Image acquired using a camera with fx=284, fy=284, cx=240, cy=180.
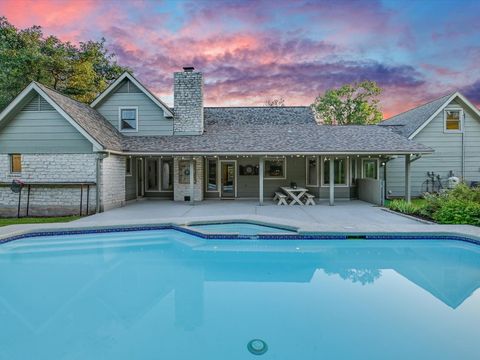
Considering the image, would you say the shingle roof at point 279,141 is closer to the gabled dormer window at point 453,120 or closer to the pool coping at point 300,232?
the gabled dormer window at point 453,120

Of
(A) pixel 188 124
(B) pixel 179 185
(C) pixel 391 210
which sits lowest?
(C) pixel 391 210

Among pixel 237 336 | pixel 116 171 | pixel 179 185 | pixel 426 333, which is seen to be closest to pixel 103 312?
pixel 237 336

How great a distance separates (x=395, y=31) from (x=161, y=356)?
653 inches

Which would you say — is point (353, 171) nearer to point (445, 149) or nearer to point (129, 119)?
point (445, 149)

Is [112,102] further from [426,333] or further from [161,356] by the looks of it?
[426,333]

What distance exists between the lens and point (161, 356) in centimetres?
337

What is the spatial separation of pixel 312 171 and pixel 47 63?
2098 centimetres

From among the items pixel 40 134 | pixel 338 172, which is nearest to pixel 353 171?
pixel 338 172

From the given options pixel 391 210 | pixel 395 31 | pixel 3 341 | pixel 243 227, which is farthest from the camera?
pixel 395 31

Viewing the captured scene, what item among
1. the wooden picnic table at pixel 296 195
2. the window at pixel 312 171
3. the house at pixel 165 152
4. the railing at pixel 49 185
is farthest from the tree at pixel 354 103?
the railing at pixel 49 185

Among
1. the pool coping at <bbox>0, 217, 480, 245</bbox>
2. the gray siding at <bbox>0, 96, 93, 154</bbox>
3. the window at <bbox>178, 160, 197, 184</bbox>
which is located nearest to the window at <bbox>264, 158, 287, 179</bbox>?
the window at <bbox>178, 160, 197, 184</bbox>

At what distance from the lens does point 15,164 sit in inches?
452

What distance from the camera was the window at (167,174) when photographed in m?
15.7

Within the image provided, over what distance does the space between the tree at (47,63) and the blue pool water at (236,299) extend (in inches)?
703
